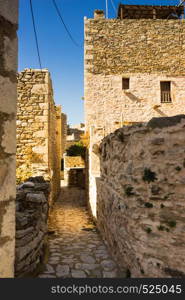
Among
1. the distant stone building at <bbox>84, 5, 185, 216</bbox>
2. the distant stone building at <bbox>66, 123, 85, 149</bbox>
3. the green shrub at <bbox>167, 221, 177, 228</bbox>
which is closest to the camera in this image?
the green shrub at <bbox>167, 221, 177, 228</bbox>

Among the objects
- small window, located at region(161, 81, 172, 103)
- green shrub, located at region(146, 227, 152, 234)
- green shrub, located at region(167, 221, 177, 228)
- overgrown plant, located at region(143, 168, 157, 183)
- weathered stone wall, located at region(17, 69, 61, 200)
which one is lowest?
green shrub, located at region(146, 227, 152, 234)

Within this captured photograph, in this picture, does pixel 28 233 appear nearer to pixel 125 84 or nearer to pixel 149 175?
pixel 149 175

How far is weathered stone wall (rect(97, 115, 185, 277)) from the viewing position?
2.29 metres

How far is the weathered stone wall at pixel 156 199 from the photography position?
229 cm

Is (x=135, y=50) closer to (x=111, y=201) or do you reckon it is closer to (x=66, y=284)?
(x=111, y=201)

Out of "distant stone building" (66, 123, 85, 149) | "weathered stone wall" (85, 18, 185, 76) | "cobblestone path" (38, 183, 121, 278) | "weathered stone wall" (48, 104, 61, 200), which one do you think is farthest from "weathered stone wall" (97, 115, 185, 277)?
"distant stone building" (66, 123, 85, 149)

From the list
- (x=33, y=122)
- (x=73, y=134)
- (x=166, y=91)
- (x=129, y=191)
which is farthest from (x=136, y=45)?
(x=73, y=134)

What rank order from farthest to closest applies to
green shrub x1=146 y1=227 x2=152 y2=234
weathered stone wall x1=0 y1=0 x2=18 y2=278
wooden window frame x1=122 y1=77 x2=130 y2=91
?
wooden window frame x1=122 y1=77 x2=130 y2=91
green shrub x1=146 y1=227 x2=152 y2=234
weathered stone wall x1=0 y1=0 x2=18 y2=278

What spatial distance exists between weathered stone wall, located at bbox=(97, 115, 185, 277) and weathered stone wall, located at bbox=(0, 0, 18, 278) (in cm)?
173

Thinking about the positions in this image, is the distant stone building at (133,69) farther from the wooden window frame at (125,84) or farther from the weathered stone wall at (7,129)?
the weathered stone wall at (7,129)

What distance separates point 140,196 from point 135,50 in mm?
9921

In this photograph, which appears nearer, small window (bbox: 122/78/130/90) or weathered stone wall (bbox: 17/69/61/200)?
weathered stone wall (bbox: 17/69/61/200)

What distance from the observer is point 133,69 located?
33.3ft

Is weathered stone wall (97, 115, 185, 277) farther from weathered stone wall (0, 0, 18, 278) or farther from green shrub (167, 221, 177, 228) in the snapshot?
weathered stone wall (0, 0, 18, 278)
